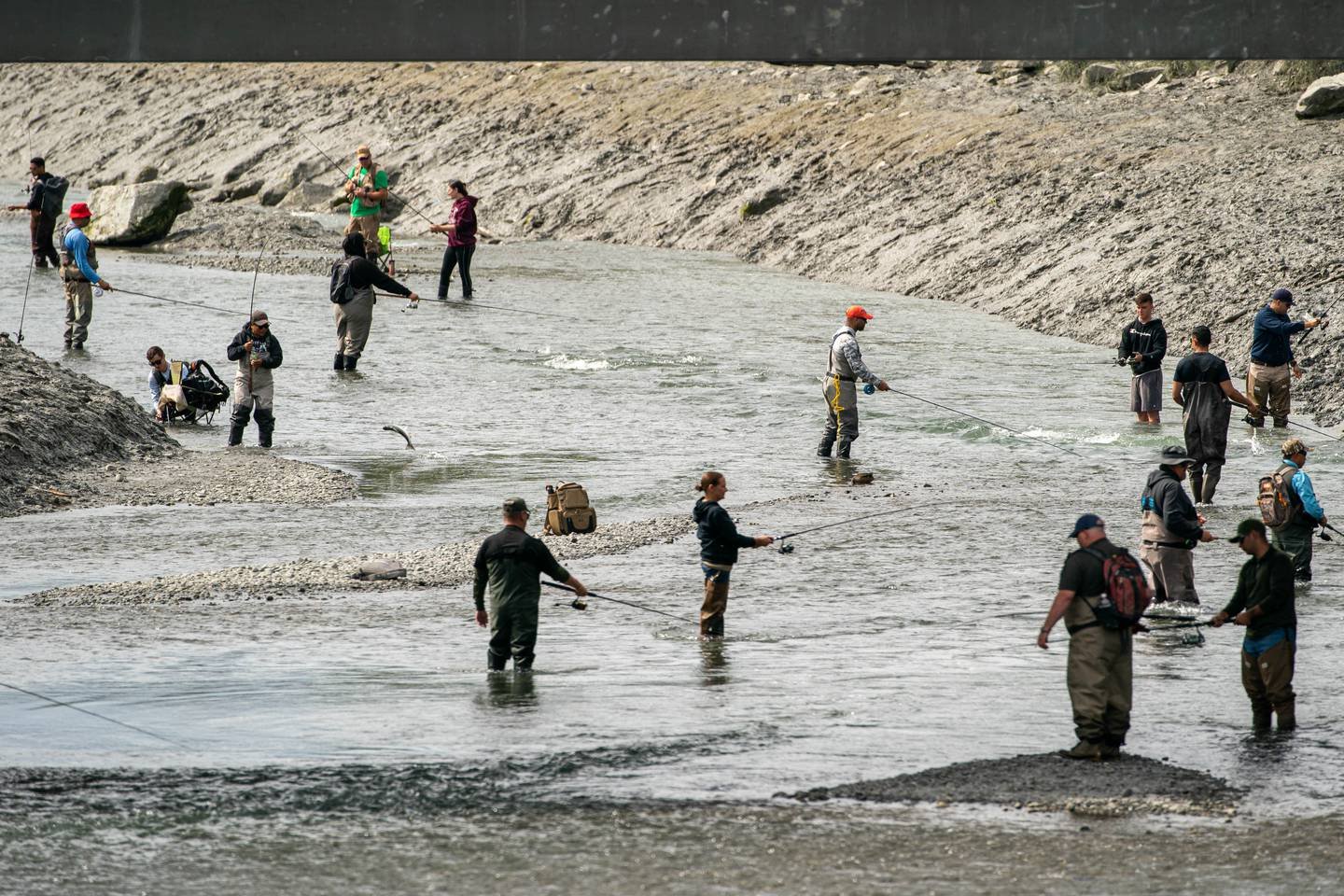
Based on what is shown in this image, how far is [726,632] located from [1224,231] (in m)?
17.2

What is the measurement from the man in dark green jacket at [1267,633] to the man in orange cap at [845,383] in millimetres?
7960

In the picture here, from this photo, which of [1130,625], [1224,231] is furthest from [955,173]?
[1130,625]

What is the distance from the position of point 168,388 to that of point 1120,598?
13550 mm

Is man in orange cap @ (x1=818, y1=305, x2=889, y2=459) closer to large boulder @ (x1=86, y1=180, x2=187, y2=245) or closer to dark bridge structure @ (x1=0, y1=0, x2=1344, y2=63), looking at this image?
dark bridge structure @ (x1=0, y1=0, x2=1344, y2=63)

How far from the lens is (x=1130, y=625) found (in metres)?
10.1

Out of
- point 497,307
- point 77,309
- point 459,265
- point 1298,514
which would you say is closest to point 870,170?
point 497,307

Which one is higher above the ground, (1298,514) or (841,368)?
(841,368)

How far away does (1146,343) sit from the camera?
20031 mm

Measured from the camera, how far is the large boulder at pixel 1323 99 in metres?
31.2

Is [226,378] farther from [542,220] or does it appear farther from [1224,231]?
[542,220]

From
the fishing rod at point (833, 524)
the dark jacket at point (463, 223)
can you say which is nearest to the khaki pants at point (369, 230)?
the dark jacket at point (463, 223)

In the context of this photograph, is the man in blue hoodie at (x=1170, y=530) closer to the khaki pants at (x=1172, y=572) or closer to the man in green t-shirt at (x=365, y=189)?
the khaki pants at (x=1172, y=572)

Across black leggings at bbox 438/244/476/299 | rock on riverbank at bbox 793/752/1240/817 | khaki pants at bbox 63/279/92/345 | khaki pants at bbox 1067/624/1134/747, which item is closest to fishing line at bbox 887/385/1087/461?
khaki pants at bbox 1067/624/1134/747

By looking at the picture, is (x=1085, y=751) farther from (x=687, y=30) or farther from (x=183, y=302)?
(x=183, y=302)
